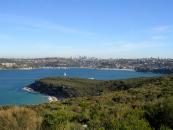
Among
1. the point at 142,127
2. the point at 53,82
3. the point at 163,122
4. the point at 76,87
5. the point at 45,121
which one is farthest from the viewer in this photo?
the point at 53,82

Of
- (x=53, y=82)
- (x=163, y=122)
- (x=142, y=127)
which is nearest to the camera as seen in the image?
(x=142, y=127)

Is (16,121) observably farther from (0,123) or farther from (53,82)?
(53,82)

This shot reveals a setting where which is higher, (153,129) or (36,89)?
(153,129)

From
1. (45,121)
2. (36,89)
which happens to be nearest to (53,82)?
(36,89)

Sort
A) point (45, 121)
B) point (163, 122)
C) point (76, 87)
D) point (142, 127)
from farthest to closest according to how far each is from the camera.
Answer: point (76, 87), point (45, 121), point (163, 122), point (142, 127)

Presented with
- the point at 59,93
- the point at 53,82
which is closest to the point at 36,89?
the point at 53,82

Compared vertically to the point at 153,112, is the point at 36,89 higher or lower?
lower

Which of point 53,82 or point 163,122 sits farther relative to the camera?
point 53,82

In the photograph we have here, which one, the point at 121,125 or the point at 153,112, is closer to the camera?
the point at 121,125

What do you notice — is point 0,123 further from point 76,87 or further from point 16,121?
point 76,87
